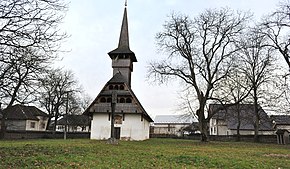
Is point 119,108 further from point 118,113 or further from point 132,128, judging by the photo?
point 132,128

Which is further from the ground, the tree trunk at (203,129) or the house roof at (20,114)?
the house roof at (20,114)

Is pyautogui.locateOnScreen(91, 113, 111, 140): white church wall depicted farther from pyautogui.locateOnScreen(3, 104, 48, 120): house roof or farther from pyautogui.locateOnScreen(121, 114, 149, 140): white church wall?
pyautogui.locateOnScreen(3, 104, 48, 120): house roof

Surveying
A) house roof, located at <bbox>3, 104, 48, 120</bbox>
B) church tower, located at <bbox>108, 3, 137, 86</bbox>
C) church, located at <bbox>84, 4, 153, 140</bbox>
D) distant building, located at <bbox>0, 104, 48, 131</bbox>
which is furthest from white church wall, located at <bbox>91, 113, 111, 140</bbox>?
house roof, located at <bbox>3, 104, 48, 120</bbox>

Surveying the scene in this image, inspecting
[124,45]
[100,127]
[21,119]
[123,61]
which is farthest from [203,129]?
[21,119]

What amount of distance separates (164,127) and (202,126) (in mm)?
68730

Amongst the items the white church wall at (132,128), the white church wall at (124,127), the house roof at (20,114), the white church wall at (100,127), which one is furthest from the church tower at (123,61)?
the house roof at (20,114)

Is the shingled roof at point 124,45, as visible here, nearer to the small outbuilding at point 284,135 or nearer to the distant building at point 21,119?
the small outbuilding at point 284,135

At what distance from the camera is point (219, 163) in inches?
493

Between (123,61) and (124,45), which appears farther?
(124,45)

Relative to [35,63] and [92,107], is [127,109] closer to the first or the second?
[92,107]

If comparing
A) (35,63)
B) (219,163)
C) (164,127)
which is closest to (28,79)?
(35,63)

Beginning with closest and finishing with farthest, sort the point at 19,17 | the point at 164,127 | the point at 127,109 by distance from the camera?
the point at 19,17
the point at 127,109
the point at 164,127

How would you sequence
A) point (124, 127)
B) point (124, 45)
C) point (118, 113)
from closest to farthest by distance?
point (118, 113)
point (124, 127)
point (124, 45)

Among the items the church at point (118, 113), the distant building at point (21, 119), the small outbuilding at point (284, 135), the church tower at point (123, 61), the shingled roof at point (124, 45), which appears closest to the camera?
the church at point (118, 113)
